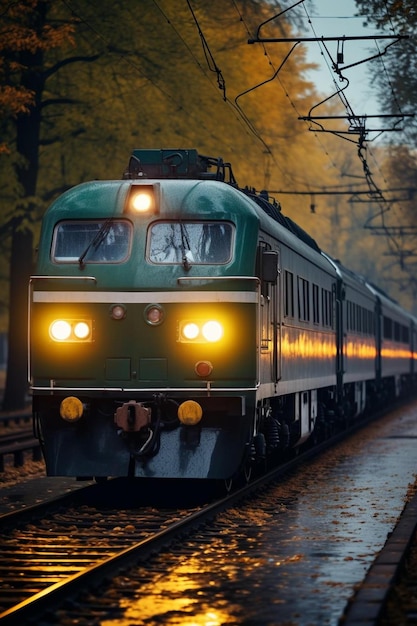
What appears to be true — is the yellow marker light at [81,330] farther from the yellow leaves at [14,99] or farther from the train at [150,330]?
the yellow leaves at [14,99]

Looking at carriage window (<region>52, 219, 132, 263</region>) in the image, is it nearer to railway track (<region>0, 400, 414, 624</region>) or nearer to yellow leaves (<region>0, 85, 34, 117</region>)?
railway track (<region>0, 400, 414, 624</region>)

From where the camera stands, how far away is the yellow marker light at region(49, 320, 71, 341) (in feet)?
45.2

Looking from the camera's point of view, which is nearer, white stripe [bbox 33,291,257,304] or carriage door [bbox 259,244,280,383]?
white stripe [bbox 33,291,257,304]

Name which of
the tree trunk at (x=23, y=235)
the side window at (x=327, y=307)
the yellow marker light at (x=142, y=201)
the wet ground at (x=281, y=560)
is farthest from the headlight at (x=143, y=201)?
the tree trunk at (x=23, y=235)

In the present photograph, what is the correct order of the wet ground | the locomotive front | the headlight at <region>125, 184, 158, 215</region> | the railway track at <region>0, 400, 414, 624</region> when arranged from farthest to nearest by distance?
the headlight at <region>125, 184, 158, 215</region> < the locomotive front < the railway track at <region>0, 400, 414, 624</region> < the wet ground

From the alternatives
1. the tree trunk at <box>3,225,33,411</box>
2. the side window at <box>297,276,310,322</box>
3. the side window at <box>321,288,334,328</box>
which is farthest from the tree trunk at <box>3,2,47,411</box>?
the side window at <box>297,276,310,322</box>

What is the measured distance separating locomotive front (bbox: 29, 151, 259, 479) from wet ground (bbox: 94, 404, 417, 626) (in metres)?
0.93

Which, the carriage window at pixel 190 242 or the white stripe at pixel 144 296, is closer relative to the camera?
the white stripe at pixel 144 296

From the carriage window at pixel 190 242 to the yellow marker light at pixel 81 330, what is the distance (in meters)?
0.95

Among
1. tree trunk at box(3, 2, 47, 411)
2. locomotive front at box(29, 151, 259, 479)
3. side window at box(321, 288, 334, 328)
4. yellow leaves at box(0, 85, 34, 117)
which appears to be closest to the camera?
locomotive front at box(29, 151, 259, 479)

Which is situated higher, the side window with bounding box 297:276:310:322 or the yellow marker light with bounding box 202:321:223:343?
the side window with bounding box 297:276:310:322

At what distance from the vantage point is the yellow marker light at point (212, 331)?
13.6m

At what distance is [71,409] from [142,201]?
7.64ft

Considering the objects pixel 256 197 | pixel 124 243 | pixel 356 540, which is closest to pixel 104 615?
pixel 356 540
